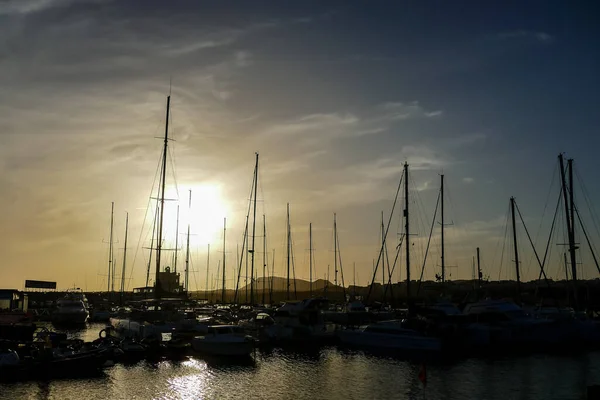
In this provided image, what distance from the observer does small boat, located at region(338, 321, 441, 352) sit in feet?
165

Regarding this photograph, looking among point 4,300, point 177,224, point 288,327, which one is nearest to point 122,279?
point 177,224

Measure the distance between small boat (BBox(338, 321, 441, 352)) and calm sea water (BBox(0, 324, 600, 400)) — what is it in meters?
3.80

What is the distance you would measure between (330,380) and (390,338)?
14.9 meters

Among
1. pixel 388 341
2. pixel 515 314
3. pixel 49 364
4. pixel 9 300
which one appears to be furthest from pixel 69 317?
pixel 515 314

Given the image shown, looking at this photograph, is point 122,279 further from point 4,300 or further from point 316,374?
point 316,374

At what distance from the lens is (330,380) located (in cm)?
3919

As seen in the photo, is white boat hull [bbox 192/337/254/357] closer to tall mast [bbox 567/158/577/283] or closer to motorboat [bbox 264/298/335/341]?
motorboat [bbox 264/298/335/341]

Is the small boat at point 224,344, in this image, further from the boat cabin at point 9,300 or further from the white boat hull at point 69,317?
the white boat hull at point 69,317

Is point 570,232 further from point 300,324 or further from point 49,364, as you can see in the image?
point 49,364

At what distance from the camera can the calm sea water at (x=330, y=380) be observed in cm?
3409

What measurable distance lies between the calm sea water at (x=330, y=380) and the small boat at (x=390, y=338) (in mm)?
3798

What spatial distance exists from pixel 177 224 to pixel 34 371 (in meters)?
57.2

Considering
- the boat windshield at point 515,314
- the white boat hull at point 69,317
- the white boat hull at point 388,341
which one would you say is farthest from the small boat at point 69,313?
the boat windshield at point 515,314

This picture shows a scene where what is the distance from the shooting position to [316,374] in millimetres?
41688
